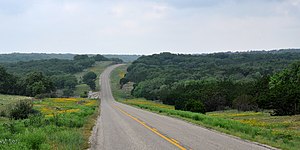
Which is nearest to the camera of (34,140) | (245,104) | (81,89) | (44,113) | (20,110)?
(34,140)

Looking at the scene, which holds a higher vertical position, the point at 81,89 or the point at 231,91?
the point at 231,91

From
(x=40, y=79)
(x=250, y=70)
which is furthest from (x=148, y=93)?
(x=250, y=70)

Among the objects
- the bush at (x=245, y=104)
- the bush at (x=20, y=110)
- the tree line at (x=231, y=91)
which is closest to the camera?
the bush at (x=20, y=110)

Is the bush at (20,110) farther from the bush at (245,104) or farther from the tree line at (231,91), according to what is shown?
the bush at (245,104)

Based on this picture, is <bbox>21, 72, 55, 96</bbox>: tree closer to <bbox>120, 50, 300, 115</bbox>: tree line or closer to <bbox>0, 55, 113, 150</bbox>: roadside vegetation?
<bbox>0, 55, 113, 150</bbox>: roadside vegetation

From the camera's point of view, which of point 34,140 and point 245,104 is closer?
point 34,140

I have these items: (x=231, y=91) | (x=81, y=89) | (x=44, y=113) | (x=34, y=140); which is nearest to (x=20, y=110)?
(x=44, y=113)

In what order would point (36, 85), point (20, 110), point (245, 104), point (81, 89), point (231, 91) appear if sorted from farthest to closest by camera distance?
point (81, 89) < point (36, 85) < point (231, 91) < point (245, 104) < point (20, 110)

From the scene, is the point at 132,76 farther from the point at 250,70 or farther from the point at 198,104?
the point at 198,104

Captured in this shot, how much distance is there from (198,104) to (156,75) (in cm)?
11270

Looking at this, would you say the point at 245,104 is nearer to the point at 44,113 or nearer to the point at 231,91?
the point at 231,91

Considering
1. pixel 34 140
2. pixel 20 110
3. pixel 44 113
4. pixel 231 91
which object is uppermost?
pixel 34 140

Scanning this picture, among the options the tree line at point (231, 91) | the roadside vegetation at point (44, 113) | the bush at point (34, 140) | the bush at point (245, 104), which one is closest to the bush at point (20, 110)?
the roadside vegetation at point (44, 113)

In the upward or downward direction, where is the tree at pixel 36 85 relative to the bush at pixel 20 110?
downward
